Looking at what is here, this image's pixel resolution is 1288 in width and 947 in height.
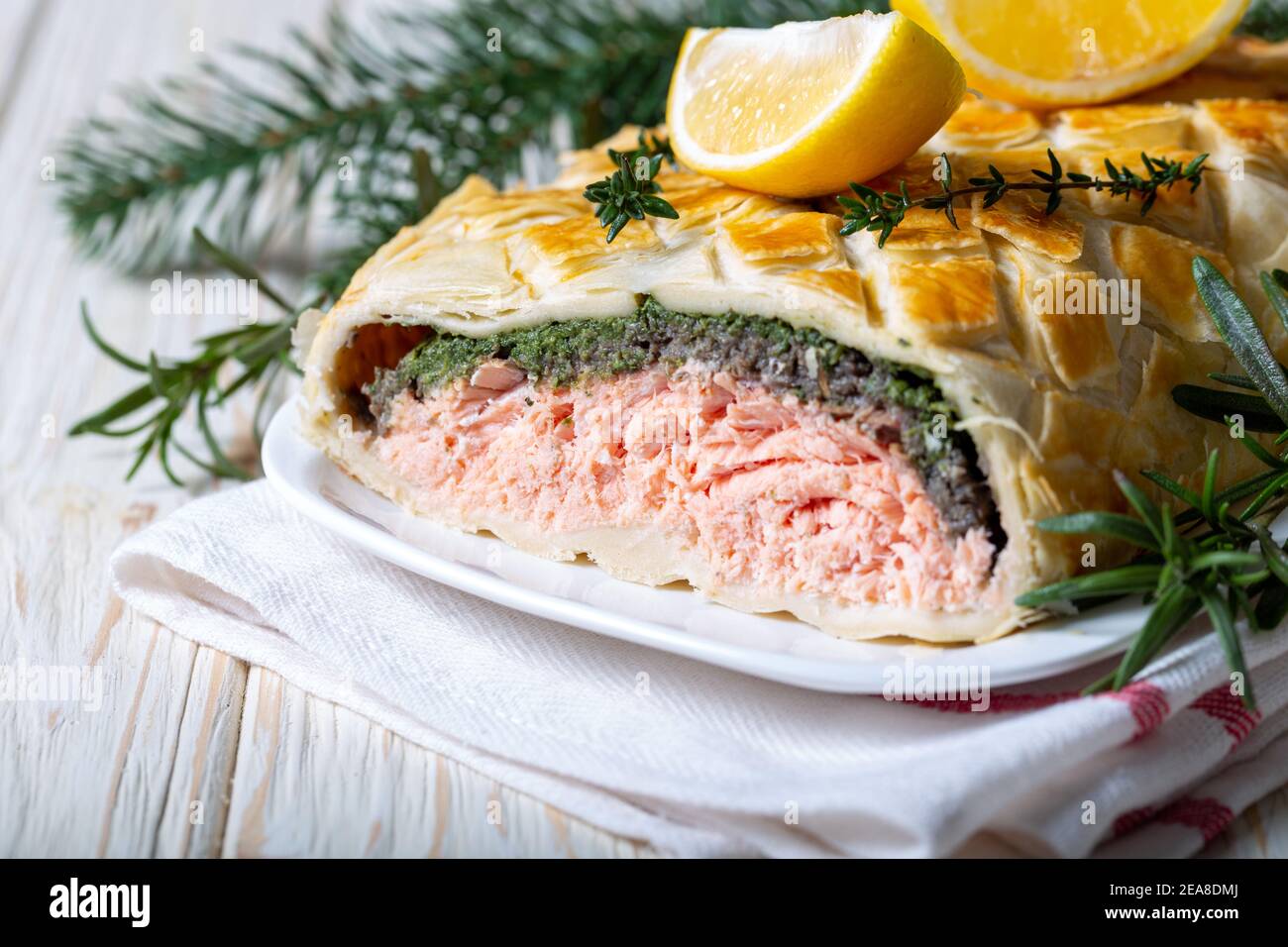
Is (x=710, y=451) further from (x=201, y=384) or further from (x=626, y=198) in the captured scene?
(x=201, y=384)

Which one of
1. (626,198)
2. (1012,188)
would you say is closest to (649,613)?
(626,198)

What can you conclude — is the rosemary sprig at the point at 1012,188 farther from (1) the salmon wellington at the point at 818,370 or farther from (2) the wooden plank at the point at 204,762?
(2) the wooden plank at the point at 204,762

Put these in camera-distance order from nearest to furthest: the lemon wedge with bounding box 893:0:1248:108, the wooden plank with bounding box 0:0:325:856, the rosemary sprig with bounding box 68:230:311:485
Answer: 1. the wooden plank with bounding box 0:0:325:856
2. the lemon wedge with bounding box 893:0:1248:108
3. the rosemary sprig with bounding box 68:230:311:485

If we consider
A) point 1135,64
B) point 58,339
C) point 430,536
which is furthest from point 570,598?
point 58,339

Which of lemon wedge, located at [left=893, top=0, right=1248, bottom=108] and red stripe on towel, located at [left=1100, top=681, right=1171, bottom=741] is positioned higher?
lemon wedge, located at [left=893, top=0, right=1248, bottom=108]

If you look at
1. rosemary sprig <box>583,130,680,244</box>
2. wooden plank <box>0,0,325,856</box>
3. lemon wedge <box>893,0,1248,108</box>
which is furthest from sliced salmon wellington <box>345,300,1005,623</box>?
lemon wedge <box>893,0,1248,108</box>

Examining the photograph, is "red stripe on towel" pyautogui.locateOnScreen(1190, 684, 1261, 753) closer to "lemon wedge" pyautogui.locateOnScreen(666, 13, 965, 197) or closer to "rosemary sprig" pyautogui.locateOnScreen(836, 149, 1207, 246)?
"rosemary sprig" pyautogui.locateOnScreen(836, 149, 1207, 246)

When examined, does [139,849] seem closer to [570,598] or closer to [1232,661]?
[570,598]
